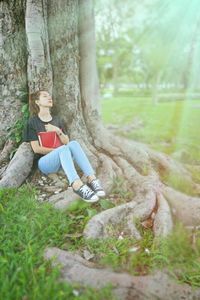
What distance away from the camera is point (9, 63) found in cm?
478

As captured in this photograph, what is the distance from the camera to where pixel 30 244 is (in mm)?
3443

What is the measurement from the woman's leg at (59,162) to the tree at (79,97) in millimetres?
232

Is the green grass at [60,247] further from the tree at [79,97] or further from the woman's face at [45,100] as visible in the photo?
the woman's face at [45,100]

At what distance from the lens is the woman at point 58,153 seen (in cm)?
413

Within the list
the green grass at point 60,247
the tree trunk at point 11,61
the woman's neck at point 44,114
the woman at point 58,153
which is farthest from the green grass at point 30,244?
the tree trunk at point 11,61

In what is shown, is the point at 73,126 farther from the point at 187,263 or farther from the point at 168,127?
the point at 168,127

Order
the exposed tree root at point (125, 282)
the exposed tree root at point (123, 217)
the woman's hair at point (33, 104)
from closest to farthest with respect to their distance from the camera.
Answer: the exposed tree root at point (125, 282) → the exposed tree root at point (123, 217) → the woman's hair at point (33, 104)

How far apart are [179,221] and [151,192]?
463 mm

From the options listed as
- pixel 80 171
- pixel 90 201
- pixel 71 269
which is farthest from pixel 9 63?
pixel 71 269

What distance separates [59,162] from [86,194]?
538mm

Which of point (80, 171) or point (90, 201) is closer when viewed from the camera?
point (90, 201)

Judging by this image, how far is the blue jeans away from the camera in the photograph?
13.6ft

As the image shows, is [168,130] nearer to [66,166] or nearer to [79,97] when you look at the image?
[79,97]

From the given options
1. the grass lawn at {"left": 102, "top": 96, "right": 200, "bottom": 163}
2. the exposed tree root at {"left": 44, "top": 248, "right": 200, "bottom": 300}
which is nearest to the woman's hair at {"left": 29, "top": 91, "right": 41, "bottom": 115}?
the exposed tree root at {"left": 44, "top": 248, "right": 200, "bottom": 300}
